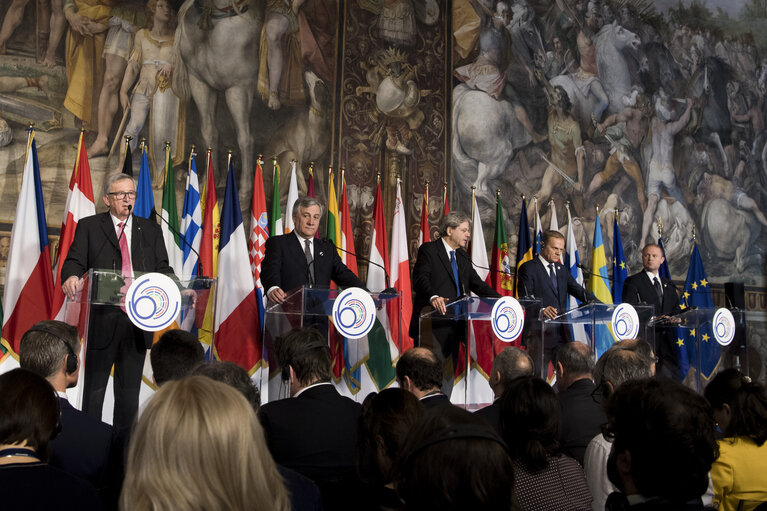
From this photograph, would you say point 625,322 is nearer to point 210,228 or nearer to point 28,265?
point 210,228

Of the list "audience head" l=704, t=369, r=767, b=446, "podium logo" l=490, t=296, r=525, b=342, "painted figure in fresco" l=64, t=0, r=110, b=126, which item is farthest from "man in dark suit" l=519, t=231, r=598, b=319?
"painted figure in fresco" l=64, t=0, r=110, b=126

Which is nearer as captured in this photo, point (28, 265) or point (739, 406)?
point (739, 406)

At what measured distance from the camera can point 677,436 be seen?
171cm

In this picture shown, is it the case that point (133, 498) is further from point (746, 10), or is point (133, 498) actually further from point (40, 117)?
point (746, 10)

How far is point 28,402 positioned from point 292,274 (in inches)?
142

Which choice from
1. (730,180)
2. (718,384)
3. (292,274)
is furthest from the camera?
(730,180)

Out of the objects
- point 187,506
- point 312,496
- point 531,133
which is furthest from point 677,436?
point 531,133

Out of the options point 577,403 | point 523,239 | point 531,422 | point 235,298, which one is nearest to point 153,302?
point 577,403

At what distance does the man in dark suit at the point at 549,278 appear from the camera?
6.53 meters

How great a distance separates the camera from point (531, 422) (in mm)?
2352

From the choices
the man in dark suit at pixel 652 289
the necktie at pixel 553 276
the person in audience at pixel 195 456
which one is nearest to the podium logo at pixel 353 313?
the necktie at pixel 553 276

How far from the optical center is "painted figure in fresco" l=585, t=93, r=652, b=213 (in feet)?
35.7

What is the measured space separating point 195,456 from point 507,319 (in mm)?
4013

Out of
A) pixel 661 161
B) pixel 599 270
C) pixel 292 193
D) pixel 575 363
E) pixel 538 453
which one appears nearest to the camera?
pixel 538 453
